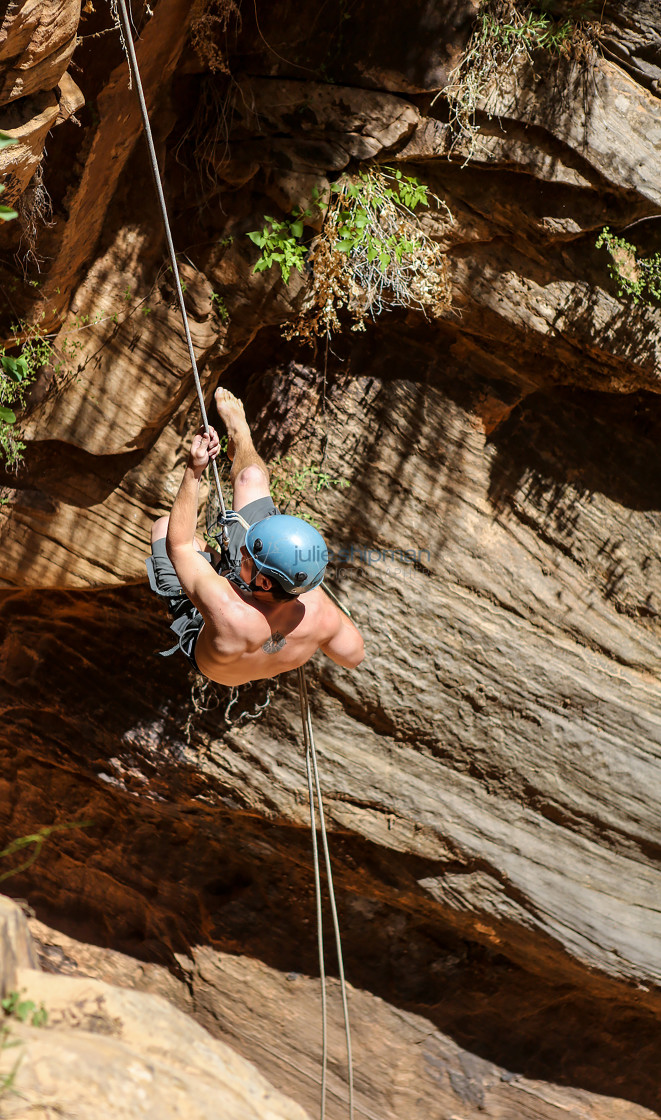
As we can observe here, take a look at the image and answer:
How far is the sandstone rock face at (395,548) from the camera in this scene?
3.96 m

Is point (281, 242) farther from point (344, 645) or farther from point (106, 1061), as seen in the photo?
point (106, 1061)

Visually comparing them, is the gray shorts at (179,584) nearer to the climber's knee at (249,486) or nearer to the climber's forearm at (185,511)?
the climber's knee at (249,486)

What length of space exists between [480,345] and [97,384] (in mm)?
2300

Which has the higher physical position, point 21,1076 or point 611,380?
point 611,380

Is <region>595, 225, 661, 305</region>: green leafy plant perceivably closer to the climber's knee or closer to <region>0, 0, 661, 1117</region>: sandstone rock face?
<region>0, 0, 661, 1117</region>: sandstone rock face

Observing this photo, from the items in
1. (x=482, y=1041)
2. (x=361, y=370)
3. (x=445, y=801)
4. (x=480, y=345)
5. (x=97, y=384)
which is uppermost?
(x=480, y=345)

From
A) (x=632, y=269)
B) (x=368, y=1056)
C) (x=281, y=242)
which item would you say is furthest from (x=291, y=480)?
(x=368, y=1056)

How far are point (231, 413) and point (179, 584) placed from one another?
0.86 m

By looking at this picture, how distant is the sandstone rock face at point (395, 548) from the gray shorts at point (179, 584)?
1.07m

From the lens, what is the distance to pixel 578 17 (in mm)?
3951

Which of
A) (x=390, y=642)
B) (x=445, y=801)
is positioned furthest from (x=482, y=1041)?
(x=390, y=642)

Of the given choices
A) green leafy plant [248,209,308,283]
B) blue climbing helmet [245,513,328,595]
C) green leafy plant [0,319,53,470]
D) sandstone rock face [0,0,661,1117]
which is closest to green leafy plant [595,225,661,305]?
sandstone rock face [0,0,661,1117]

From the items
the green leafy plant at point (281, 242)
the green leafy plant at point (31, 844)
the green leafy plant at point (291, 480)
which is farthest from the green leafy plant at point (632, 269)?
the green leafy plant at point (31, 844)

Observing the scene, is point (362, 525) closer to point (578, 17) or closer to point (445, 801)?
point (445, 801)
